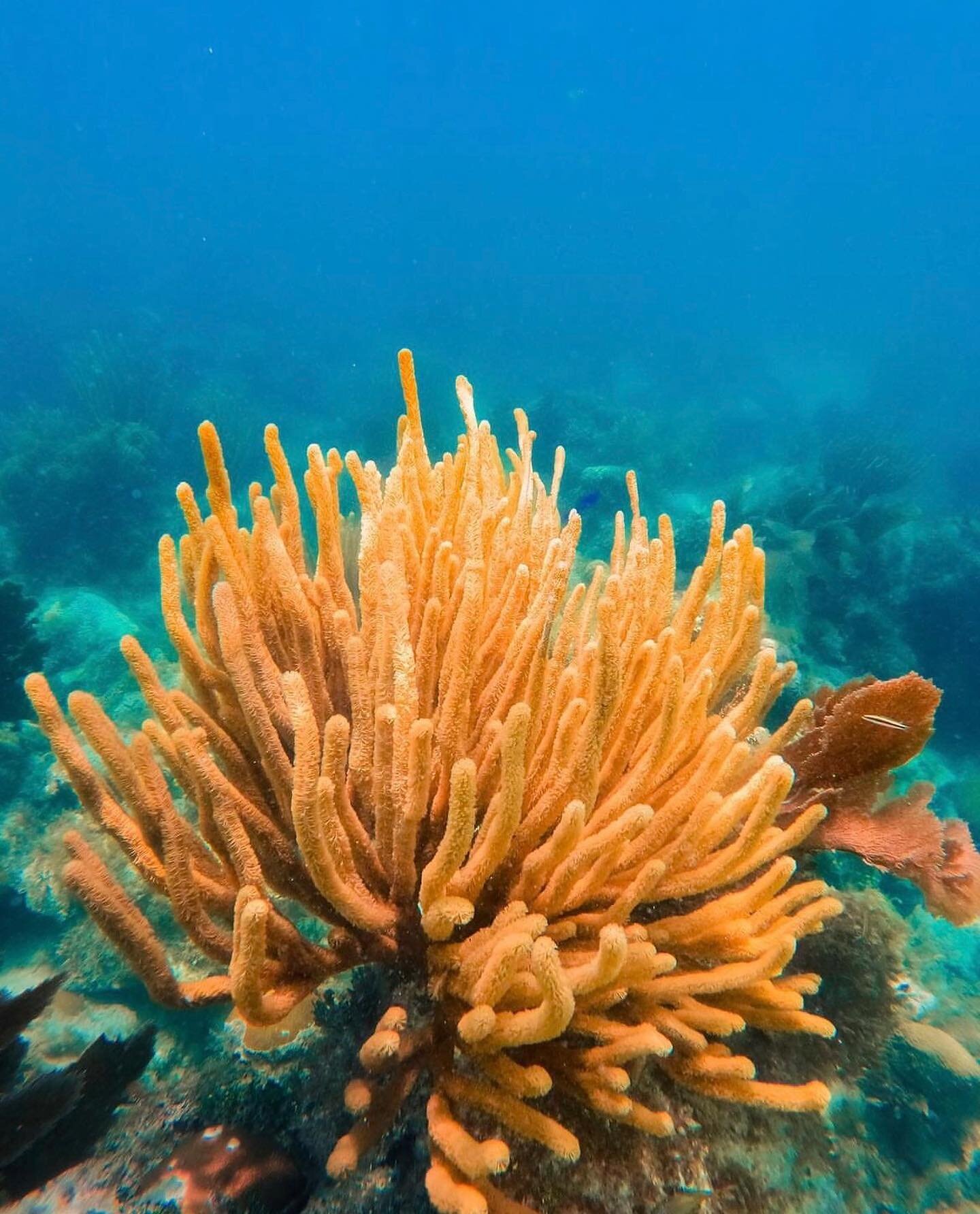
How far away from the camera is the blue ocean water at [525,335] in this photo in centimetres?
484

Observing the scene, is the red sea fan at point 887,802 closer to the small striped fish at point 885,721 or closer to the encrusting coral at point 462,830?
the small striped fish at point 885,721

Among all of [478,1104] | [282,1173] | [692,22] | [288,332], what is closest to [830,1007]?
[478,1104]

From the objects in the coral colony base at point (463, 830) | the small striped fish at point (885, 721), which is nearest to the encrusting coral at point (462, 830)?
the coral colony base at point (463, 830)

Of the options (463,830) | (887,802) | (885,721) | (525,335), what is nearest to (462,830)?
(463,830)

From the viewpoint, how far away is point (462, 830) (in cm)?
144

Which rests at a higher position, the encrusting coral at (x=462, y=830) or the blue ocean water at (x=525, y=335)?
the blue ocean water at (x=525, y=335)

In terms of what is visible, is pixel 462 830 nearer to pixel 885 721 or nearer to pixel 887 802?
pixel 885 721

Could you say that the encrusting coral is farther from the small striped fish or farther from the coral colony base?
the small striped fish

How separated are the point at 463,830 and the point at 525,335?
268 feet

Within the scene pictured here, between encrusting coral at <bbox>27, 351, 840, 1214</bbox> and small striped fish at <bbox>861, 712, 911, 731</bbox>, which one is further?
small striped fish at <bbox>861, 712, 911, 731</bbox>

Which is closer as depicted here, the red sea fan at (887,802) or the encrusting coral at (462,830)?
the encrusting coral at (462,830)

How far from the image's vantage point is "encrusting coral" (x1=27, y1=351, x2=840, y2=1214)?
151 cm

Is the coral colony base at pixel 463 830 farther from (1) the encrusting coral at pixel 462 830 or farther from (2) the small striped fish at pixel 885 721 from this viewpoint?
(2) the small striped fish at pixel 885 721

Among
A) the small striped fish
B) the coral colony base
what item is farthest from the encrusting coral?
the small striped fish
